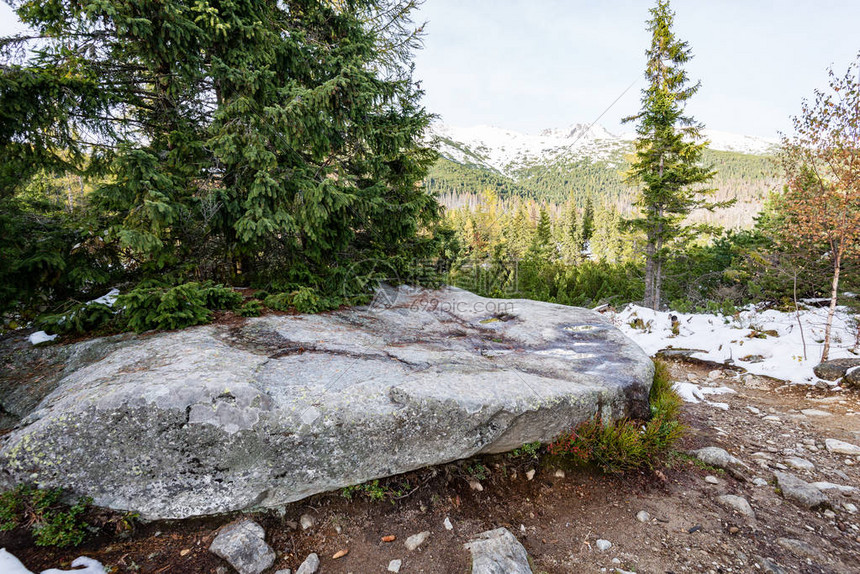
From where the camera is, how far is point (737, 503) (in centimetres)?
340

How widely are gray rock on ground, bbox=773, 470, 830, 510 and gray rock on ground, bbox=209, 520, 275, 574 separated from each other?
16.9 ft

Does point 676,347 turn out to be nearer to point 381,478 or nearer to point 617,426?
point 617,426

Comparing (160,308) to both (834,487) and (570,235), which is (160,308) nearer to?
(834,487)

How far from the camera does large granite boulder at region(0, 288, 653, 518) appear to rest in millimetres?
2600

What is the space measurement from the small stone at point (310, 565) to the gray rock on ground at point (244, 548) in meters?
0.24

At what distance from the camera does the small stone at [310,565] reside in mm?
2523

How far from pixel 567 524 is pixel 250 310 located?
4.62 metres

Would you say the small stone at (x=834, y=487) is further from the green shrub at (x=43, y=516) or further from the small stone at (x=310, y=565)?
the green shrub at (x=43, y=516)

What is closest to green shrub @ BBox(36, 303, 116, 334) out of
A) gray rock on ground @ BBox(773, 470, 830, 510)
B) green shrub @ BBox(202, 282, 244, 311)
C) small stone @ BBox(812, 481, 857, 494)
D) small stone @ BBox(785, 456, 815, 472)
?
green shrub @ BBox(202, 282, 244, 311)

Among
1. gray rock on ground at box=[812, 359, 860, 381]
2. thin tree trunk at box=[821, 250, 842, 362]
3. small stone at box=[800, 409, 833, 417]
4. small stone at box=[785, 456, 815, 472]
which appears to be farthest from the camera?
thin tree trunk at box=[821, 250, 842, 362]

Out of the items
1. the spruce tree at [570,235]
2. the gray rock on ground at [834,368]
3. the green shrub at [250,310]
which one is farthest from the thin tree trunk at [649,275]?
the spruce tree at [570,235]

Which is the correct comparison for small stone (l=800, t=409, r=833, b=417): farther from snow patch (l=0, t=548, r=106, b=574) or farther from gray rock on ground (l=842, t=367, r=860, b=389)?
snow patch (l=0, t=548, r=106, b=574)

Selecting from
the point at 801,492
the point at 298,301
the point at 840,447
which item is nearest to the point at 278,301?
the point at 298,301

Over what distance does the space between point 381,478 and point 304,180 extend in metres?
4.33
